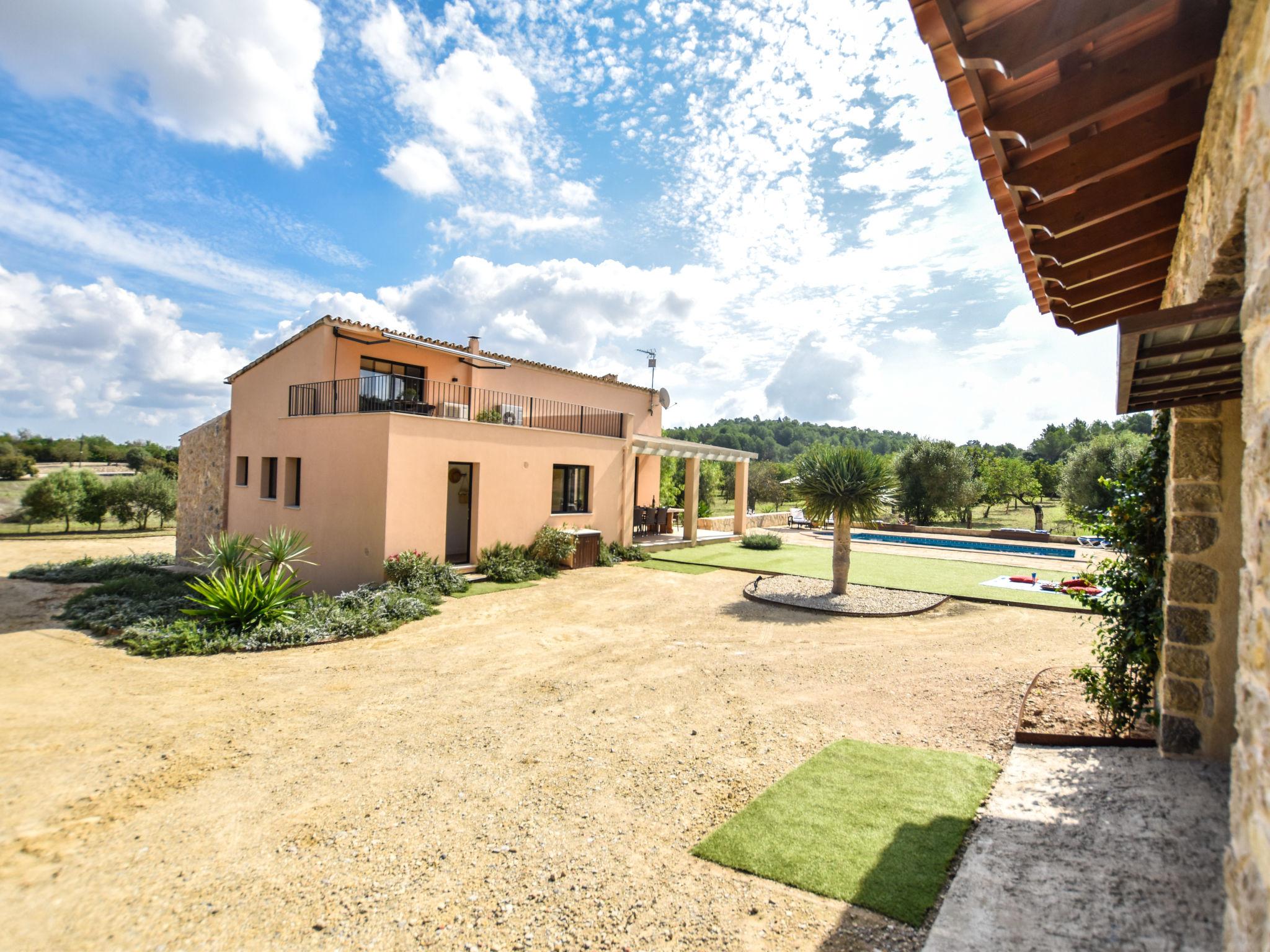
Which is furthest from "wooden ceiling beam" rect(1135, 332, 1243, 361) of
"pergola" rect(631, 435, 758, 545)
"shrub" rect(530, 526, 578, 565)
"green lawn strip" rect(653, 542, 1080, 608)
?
"pergola" rect(631, 435, 758, 545)

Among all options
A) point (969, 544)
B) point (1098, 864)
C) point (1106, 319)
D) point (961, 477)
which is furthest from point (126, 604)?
point (961, 477)

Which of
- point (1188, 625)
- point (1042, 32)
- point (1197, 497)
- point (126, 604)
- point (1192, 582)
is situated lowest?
point (126, 604)

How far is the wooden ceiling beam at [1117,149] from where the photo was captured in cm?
252

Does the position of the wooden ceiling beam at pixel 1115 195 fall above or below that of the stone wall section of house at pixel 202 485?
above

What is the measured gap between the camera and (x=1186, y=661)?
13.1 feet

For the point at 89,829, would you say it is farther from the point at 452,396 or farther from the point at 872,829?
the point at 452,396

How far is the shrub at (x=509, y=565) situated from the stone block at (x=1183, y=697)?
1144 centimetres

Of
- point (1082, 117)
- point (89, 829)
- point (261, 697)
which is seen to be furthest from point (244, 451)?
point (1082, 117)

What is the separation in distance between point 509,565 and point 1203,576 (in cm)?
1206

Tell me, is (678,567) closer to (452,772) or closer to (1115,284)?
(452,772)

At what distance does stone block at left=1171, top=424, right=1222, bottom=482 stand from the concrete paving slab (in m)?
1.88

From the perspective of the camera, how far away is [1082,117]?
7.97ft

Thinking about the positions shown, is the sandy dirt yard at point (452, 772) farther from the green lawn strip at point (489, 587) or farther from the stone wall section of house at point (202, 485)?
the stone wall section of house at point (202, 485)

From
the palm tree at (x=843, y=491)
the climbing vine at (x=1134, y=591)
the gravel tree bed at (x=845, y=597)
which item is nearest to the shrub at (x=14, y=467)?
the gravel tree bed at (x=845, y=597)
